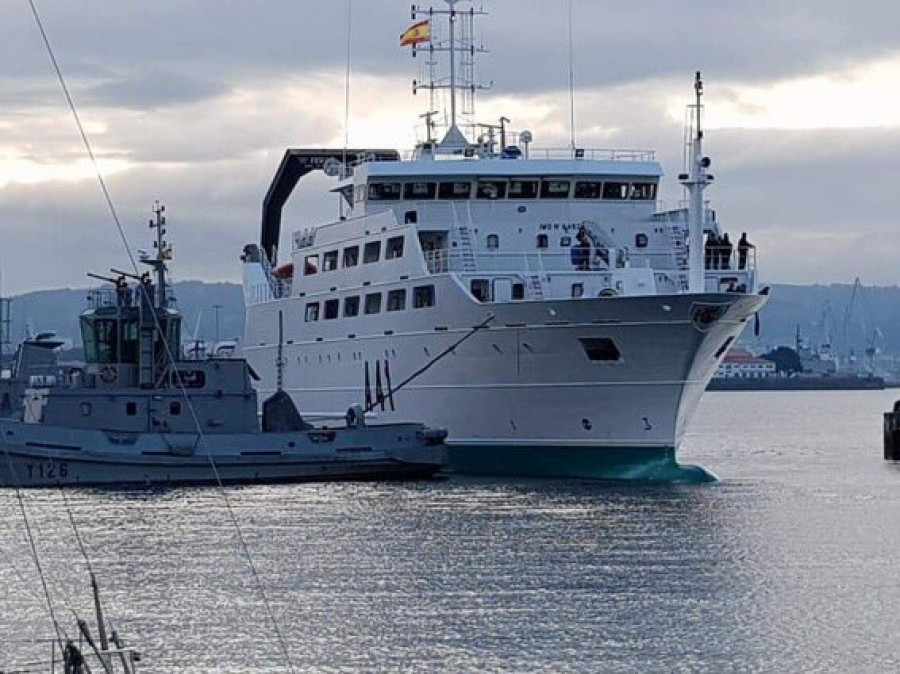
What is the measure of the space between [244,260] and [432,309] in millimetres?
21890

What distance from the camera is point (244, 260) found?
250 ft

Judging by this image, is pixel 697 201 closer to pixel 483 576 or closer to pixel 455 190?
pixel 455 190

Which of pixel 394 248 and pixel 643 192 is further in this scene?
pixel 643 192

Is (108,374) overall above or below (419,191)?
below

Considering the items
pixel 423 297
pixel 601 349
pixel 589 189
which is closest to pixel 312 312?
pixel 423 297

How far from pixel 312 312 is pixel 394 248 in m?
6.92

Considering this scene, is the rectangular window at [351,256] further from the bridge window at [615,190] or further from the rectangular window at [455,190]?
the bridge window at [615,190]

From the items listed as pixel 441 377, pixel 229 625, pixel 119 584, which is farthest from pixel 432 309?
pixel 229 625

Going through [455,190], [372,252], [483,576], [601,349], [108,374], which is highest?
[455,190]

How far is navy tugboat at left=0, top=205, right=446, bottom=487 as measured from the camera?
53.1 metres

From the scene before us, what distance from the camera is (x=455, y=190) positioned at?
2298 inches

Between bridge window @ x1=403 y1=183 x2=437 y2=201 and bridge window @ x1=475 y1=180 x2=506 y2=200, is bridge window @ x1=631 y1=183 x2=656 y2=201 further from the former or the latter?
bridge window @ x1=403 y1=183 x2=437 y2=201

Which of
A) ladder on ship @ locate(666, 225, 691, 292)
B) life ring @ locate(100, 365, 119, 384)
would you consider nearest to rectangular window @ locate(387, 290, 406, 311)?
ladder on ship @ locate(666, 225, 691, 292)

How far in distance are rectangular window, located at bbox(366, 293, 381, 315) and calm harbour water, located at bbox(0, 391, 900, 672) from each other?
7039 mm
